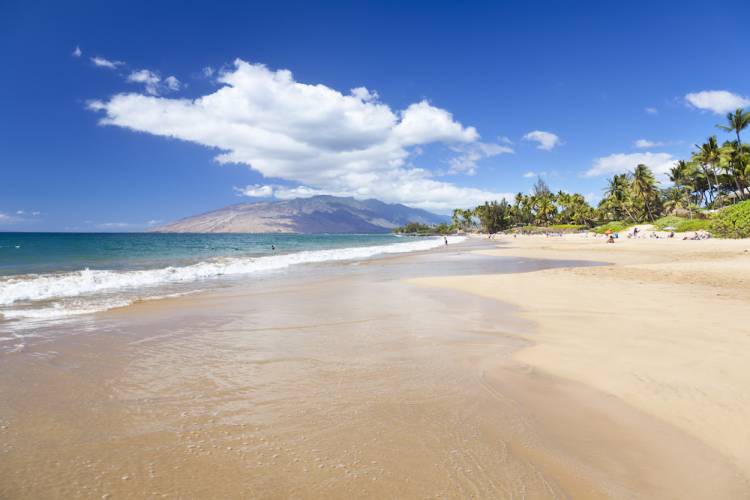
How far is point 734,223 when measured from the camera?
3884 cm

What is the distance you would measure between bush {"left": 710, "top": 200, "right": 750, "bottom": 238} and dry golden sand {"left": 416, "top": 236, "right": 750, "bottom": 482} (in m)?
34.5

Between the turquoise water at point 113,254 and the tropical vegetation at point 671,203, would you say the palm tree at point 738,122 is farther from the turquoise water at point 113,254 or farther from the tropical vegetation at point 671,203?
the turquoise water at point 113,254

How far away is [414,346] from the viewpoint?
6621mm

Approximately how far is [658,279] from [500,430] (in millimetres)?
14085

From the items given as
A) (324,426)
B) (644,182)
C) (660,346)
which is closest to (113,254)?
(324,426)

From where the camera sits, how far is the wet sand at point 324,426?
2904mm

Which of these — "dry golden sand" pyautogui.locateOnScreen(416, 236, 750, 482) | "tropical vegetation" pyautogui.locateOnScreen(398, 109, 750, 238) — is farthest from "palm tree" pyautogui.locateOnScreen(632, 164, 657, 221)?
"dry golden sand" pyautogui.locateOnScreen(416, 236, 750, 482)

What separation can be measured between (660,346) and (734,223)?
46350mm

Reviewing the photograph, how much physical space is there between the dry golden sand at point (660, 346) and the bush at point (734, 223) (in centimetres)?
3447

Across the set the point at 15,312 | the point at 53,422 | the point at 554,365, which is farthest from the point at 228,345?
the point at 15,312

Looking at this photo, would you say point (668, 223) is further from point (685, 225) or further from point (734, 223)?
point (734, 223)

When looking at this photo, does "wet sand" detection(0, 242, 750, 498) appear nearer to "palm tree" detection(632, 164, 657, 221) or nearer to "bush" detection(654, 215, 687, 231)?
"bush" detection(654, 215, 687, 231)

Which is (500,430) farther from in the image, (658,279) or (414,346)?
(658,279)

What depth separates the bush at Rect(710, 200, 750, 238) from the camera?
37594 millimetres
